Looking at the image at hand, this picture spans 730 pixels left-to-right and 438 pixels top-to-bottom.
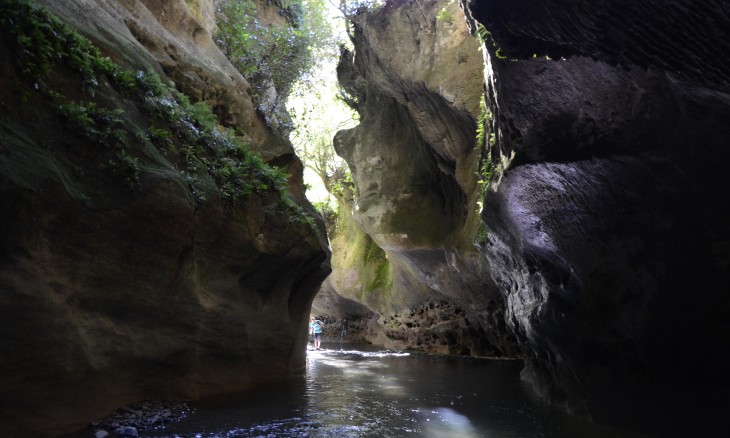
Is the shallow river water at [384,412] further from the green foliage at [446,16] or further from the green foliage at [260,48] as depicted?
the green foliage at [446,16]

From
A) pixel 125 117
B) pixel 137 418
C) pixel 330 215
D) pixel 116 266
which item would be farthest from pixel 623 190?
pixel 330 215

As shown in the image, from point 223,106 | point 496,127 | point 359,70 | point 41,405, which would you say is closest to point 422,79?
point 359,70

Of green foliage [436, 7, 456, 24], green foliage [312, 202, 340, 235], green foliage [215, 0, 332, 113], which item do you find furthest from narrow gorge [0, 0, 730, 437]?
green foliage [312, 202, 340, 235]

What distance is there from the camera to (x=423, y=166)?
17750 mm

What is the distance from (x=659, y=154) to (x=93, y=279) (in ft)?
21.8

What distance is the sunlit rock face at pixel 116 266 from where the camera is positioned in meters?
4.84

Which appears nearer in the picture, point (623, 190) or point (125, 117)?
point (623, 190)

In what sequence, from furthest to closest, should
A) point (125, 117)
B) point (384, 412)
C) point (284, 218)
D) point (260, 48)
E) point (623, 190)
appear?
point (260, 48) → point (284, 218) → point (384, 412) → point (125, 117) → point (623, 190)

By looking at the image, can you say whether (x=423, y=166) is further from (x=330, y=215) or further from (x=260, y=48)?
(x=330, y=215)

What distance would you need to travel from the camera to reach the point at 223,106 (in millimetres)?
12000

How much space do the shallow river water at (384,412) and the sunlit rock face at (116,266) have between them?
896 millimetres

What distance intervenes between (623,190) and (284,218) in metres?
6.20

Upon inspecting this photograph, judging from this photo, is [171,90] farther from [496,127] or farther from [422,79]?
[422,79]

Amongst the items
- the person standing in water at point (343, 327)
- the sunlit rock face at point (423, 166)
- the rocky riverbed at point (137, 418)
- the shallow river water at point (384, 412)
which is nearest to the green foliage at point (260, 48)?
the sunlit rock face at point (423, 166)
